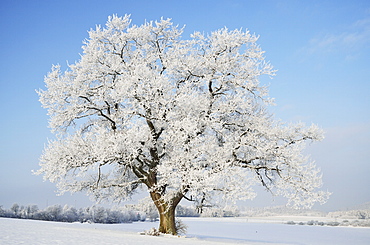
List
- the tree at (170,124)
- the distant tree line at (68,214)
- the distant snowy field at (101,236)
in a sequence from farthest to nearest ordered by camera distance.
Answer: the distant tree line at (68,214) < the tree at (170,124) < the distant snowy field at (101,236)

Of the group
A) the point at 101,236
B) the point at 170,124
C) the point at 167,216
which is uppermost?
the point at 170,124

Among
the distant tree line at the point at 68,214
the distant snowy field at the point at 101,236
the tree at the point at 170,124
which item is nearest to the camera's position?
the distant snowy field at the point at 101,236

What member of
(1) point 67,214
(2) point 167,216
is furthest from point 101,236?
(1) point 67,214

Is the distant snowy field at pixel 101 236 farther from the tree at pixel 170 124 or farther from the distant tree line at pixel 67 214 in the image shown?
the distant tree line at pixel 67 214

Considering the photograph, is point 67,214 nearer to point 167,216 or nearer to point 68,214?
point 68,214

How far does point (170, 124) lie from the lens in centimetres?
1445

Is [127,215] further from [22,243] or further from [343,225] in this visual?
[22,243]

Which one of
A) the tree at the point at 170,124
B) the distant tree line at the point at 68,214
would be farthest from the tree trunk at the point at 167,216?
the distant tree line at the point at 68,214

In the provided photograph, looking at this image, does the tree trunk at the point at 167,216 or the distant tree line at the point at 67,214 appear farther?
the distant tree line at the point at 67,214

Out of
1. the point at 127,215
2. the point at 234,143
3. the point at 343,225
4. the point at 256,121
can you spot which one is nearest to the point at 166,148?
the point at 234,143

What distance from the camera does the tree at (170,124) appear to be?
14102 millimetres

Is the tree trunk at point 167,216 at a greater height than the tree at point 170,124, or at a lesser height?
lesser

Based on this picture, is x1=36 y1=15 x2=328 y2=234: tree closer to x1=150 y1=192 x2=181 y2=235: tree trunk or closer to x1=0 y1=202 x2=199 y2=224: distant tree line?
x1=150 y1=192 x2=181 y2=235: tree trunk

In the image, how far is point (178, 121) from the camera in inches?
545
